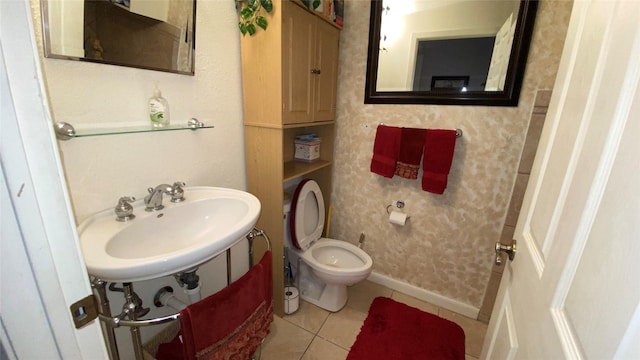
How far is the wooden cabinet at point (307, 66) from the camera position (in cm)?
130

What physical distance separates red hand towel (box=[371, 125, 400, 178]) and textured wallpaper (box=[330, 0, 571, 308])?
8cm

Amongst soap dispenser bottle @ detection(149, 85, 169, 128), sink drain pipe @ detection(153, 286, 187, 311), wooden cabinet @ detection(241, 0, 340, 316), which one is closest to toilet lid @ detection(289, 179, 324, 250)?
wooden cabinet @ detection(241, 0, 340, 316)

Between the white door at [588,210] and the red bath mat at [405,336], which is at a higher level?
the white door at [588,210]

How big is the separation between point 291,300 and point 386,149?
1.17m

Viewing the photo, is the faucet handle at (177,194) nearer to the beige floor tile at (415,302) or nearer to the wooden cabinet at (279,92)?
the wooden cabinet at (279,92)

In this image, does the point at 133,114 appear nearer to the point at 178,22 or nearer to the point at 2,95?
the point at 178,22

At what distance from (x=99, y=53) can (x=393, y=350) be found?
1932mm

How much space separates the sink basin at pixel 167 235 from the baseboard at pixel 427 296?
1380mm

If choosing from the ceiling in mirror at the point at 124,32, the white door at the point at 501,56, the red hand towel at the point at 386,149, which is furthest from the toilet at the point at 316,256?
the white door at the point at 501,56

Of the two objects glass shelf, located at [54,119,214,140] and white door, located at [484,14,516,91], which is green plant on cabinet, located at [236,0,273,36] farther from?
white door, located at [484,14,516,91]

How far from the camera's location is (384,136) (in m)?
1.70

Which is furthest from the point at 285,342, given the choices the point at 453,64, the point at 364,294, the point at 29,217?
the point at 453,64

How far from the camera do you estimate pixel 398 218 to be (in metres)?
1.78

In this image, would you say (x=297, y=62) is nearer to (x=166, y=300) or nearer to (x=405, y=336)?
(x=166, y=300)
